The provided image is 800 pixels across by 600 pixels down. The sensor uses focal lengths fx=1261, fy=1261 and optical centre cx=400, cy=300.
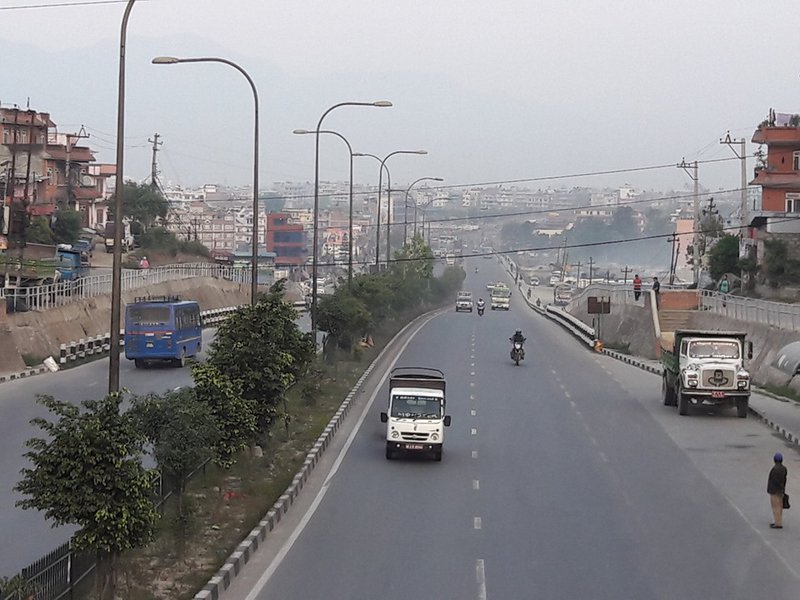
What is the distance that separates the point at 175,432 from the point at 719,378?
2175 centimetres

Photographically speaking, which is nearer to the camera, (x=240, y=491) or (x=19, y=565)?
(x=19, y=565)

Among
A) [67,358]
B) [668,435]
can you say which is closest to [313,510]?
[668,435]

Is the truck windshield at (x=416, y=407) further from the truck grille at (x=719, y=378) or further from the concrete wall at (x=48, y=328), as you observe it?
the concrete wall at (x=48, y=328)

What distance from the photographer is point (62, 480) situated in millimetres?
13914

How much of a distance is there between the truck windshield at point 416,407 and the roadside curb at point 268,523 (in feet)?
6.41

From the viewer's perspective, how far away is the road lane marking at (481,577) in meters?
15.9

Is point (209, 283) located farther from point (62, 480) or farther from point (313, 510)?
point (62, 480)

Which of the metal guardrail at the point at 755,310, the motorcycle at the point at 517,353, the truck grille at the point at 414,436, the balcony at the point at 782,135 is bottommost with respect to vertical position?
the truck grille at the point at 414,436

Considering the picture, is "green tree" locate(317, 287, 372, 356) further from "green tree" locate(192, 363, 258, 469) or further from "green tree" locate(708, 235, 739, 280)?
"green tree" locate(708, 235, 739, 280)

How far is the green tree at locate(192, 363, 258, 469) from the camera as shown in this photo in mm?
22156

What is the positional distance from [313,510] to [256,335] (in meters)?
4.97

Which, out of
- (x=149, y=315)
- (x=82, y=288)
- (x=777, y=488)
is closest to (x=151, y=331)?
(x=149, y=315)

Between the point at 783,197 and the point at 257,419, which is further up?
the point at 783,197

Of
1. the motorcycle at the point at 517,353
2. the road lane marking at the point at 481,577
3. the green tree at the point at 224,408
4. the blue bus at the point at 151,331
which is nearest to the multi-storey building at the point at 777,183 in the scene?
the motorcycle at the point at 517,353
